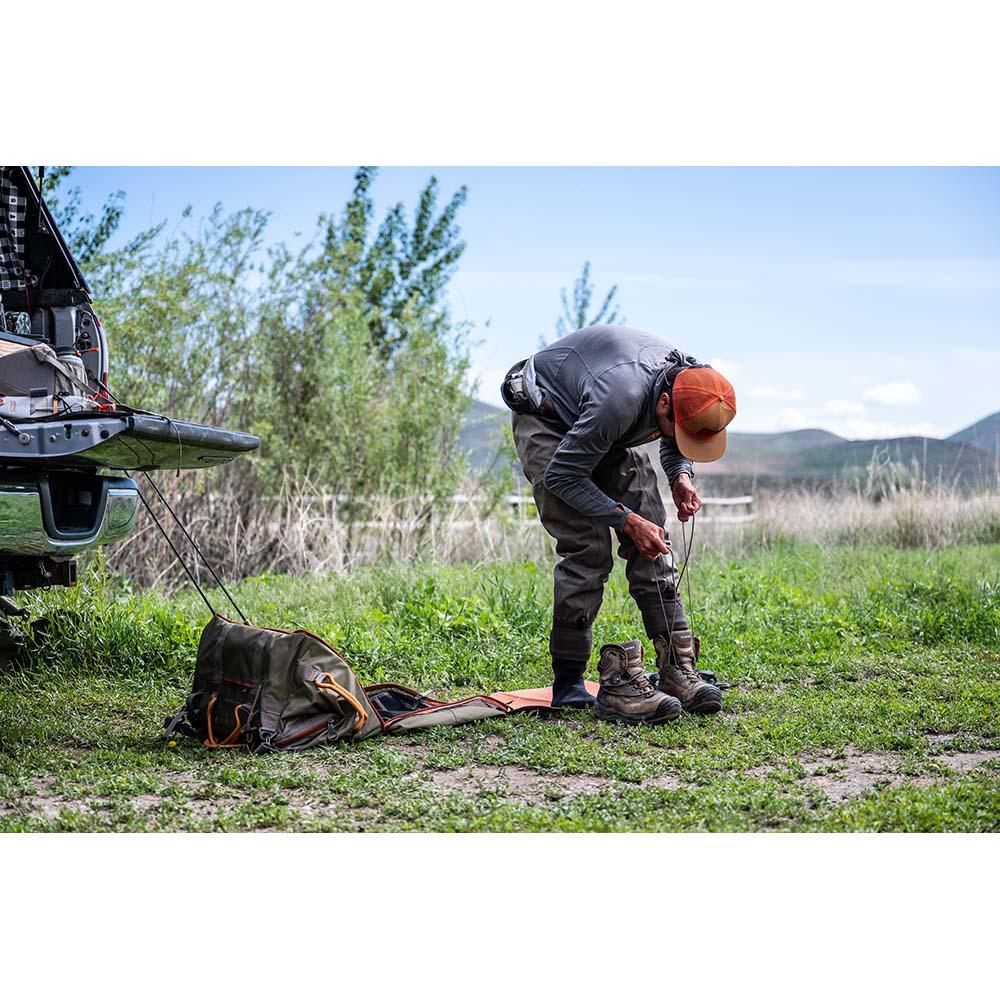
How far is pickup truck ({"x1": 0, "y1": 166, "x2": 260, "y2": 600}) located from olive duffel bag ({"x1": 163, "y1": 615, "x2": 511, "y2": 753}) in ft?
2.19

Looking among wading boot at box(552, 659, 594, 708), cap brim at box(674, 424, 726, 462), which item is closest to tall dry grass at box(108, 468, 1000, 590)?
wading boot at box(552, 659, 594, 708)

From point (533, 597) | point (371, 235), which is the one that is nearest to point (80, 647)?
point (533, 597)

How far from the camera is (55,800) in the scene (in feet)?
11.0

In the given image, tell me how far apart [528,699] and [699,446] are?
1.29 metres

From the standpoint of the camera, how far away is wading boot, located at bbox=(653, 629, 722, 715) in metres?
4.34

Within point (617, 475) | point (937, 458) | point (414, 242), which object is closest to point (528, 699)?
point (617, 475)

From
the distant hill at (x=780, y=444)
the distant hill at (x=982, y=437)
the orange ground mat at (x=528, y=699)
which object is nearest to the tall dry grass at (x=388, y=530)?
the distant hill at (x=982, y=437)

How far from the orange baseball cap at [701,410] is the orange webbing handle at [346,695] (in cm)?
159

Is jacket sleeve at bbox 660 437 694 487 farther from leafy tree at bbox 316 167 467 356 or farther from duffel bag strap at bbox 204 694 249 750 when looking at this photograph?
leafy tree at bbox 316 167 467 356

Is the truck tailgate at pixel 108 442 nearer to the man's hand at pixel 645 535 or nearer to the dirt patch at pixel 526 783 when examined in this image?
the dirt patch at pixel 526 783

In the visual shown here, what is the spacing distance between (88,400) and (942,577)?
214 inches

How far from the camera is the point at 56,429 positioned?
347 cm

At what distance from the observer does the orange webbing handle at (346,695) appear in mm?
3896

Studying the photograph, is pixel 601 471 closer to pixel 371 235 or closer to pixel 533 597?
pixel 533 597
